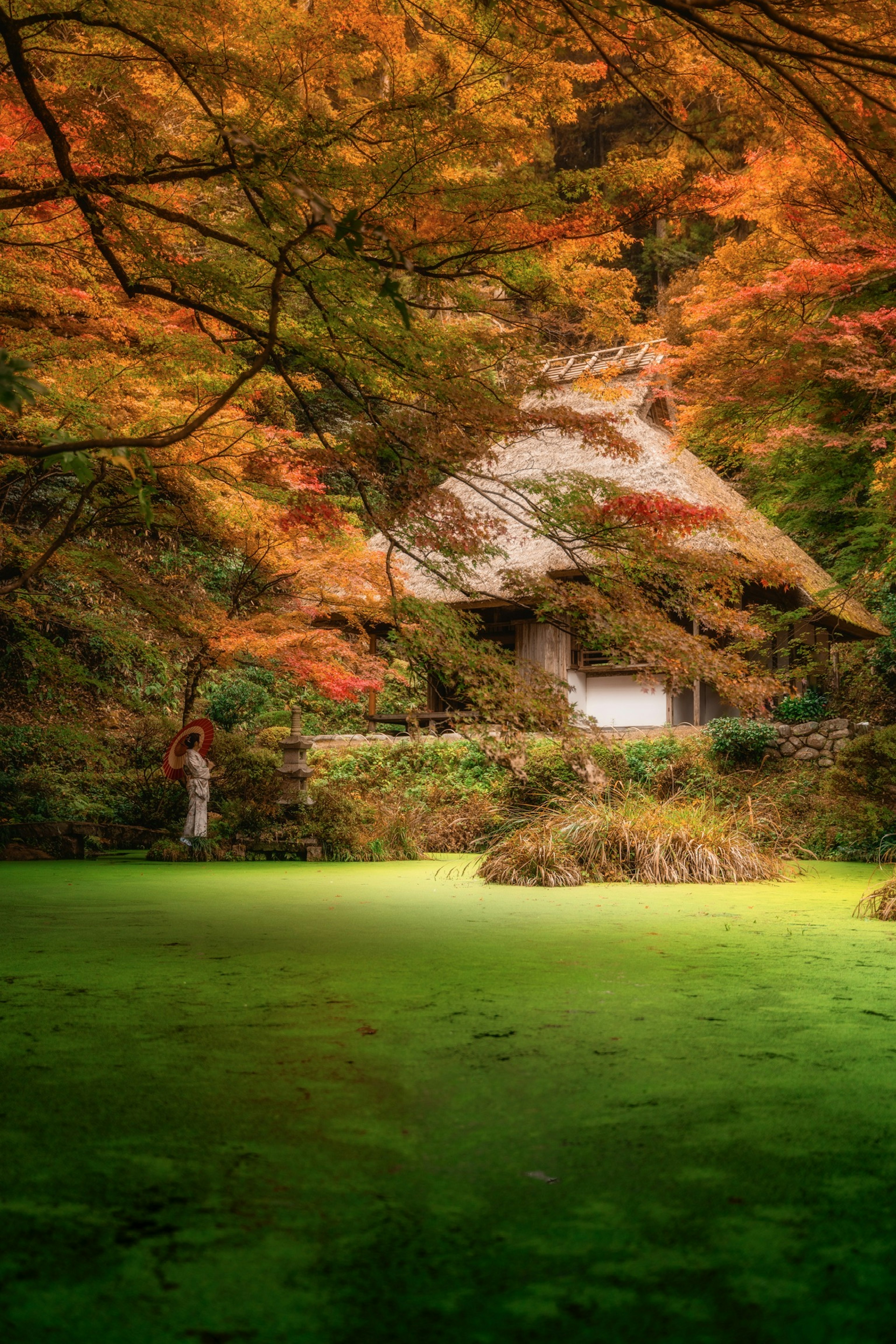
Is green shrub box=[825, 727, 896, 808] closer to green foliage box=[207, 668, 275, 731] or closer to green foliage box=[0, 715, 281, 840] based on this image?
green foliage box=[0, 715, 281, 840]

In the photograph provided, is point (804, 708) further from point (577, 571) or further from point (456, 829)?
point (456, 829)

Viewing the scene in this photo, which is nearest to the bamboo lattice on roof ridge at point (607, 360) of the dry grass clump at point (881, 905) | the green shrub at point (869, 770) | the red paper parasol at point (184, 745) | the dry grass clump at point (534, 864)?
the green shrub at point (869, 770)

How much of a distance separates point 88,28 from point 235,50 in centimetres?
81

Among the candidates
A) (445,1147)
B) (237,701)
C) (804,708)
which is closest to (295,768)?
(237,701)

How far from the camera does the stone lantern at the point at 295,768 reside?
31.0ft

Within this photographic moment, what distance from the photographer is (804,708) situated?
1120 cm

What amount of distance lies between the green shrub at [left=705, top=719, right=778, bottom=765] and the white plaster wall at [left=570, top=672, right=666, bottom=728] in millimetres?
1636

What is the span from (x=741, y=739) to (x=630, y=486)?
2999 mm

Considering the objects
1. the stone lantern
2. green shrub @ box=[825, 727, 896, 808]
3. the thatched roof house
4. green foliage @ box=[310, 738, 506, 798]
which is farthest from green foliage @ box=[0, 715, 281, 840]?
green shrub @ box=[825, 727, 896, 808]

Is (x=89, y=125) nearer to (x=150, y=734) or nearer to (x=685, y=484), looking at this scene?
(x=150, y=734)

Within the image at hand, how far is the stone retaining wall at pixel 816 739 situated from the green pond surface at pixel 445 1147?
703 centimetres

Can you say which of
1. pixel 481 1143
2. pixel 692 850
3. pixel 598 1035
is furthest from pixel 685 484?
pixel 481 1143

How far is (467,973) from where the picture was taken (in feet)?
11.8

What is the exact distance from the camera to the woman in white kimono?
29.5ft
